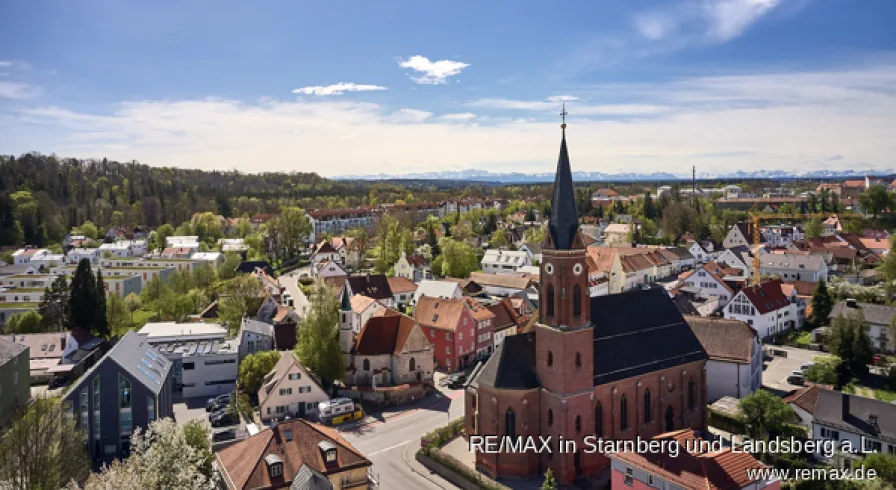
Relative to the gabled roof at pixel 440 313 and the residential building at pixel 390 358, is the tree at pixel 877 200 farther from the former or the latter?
the residential building at pixel 390 358

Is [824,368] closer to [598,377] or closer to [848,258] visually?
[598,377]

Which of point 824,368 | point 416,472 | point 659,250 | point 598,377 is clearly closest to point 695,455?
point 598,377

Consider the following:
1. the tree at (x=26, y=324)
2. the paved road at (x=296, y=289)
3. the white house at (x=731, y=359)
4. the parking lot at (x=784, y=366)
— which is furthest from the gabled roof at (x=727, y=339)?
the tree at (x=26, y=324)

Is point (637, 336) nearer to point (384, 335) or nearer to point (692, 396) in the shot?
point (692, 396)

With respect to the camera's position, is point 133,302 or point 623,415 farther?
point 133,302

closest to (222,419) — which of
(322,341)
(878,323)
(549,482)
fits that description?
(322,341)

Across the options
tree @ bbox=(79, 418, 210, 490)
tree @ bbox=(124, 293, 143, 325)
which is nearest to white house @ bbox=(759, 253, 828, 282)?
tree @ bbox=(79, 418, 210, 490)
